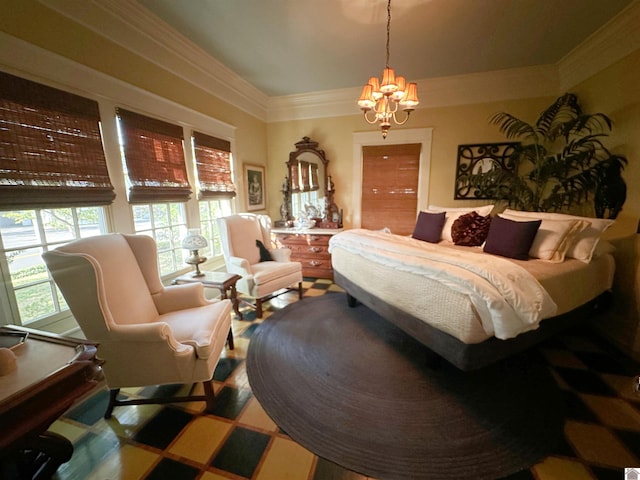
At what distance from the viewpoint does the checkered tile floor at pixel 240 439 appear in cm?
120

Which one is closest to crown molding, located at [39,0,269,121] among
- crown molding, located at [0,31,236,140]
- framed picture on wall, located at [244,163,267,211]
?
crown molding, located at [0,31,236,140]

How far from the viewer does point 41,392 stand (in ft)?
2.67

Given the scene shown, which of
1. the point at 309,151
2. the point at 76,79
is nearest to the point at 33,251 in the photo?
the point at 76,79

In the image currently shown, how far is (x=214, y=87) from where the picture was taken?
3.08m

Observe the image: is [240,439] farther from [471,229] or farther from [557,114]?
[557,114]

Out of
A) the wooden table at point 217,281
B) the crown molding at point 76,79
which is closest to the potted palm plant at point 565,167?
the wooden table at point 217,281

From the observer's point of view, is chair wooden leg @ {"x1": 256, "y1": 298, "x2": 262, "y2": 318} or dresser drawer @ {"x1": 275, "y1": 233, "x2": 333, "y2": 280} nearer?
chair wooden leg @ {"x1": 256, "y1": 298, "x2": 262, "y2": 318}

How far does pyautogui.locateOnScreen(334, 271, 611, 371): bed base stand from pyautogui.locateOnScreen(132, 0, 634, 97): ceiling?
2460 millimetres

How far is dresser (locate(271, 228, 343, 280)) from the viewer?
12.4ft

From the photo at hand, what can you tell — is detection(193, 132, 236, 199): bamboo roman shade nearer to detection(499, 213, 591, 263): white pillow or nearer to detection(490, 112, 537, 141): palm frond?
detection(499, 213, 591, 263): white pillow

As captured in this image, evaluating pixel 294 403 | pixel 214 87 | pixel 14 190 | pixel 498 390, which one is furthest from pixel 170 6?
pixel 498 390

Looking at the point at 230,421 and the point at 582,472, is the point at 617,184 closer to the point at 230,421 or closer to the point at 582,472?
the point at 582,472

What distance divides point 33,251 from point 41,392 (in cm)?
140

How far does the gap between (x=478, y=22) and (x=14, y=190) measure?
3748mm
